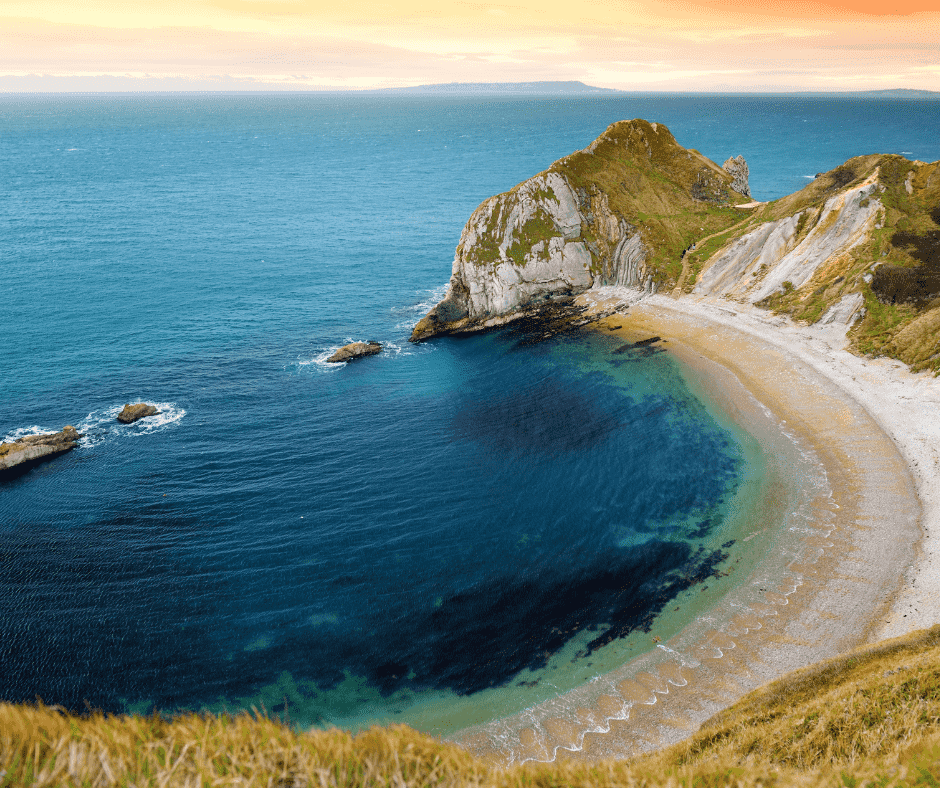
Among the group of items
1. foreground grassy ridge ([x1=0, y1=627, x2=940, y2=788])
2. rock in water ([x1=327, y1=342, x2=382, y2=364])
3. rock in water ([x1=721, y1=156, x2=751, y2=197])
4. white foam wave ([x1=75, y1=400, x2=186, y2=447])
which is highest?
rock in water ([x1=721, y1=156, x2=751, y2=197])

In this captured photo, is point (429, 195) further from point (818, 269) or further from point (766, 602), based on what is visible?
point (766, 602)

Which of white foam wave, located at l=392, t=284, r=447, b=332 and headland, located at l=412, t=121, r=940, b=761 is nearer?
headland, located at l=412, t=121, r=940, b=761

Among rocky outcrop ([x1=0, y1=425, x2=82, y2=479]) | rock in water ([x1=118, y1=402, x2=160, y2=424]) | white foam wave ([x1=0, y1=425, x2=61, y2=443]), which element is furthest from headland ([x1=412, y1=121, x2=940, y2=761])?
white foam wave ([x1=0, y1=425, x2=61, y2=443])

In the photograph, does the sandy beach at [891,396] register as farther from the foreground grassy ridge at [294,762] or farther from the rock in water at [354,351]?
the rock in water at [354,351]

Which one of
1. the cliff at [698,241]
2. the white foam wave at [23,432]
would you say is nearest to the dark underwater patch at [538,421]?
the cliff at [698,241]

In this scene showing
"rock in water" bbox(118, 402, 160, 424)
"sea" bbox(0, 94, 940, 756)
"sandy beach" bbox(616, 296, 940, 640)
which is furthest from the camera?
"rock in water" bbox(118, 402, 160, 424)

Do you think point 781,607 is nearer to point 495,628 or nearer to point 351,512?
point 495,628

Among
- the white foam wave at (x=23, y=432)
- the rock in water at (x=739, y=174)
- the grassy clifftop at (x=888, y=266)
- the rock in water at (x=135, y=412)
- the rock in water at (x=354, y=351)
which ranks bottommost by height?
the white foam wave at (x=23, y=432)

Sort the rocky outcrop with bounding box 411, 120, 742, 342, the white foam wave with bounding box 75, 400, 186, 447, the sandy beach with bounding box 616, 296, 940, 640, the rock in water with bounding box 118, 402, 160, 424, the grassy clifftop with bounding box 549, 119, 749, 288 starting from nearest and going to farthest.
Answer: the sandy beach with bounding box 616, 296, 940, 640 < the white foam wave with bounding box 75, 400, 186, 447 < the rock in water with bounding box 118, 402, 160, 424 < the rocky outcrop with bounding box 411, 120, 742, 342 < the grassy clifftop with bounding box 549, 119, 749, 288

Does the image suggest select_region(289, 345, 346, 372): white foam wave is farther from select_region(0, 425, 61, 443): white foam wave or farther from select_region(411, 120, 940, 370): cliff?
select_region(0, 425, 61, 443): white foam wave
